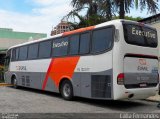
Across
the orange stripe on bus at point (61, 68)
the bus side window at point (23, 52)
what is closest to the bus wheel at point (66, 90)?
the orange stripe on bus at point (61, 68)

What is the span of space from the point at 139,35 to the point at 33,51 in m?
7.25

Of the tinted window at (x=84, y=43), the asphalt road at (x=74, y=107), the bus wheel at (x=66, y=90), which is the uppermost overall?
the tinted window at (x=84, y=43)

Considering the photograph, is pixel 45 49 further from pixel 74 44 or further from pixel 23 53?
pixel 23 53

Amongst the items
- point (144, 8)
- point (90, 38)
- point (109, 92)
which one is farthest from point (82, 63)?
point (144, 8)

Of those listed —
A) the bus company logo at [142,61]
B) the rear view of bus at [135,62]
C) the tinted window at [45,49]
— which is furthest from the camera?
the tinted window at [45,49]

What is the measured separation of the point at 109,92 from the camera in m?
12.4

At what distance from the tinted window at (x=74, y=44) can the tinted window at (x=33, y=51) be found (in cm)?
368

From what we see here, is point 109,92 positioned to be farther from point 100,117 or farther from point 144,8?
point 144,8

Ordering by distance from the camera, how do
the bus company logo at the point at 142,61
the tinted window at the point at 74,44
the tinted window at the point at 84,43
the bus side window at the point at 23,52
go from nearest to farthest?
the bus company logo at the point at 142,61 < the tinted window at the point at 84,43 < the tinted window at the point at 74,44 < the bus side window at the point at 23,52

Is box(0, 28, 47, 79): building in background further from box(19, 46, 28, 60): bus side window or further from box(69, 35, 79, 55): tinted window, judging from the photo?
box(69, 35, 79, 55): tinted window

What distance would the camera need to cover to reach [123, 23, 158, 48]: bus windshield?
12.7 metres

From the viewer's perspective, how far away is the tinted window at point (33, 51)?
1823 centimetres

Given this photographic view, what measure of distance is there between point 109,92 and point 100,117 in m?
1.96

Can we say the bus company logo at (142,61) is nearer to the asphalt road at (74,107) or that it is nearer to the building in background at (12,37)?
the asphalt road at (74,107)
